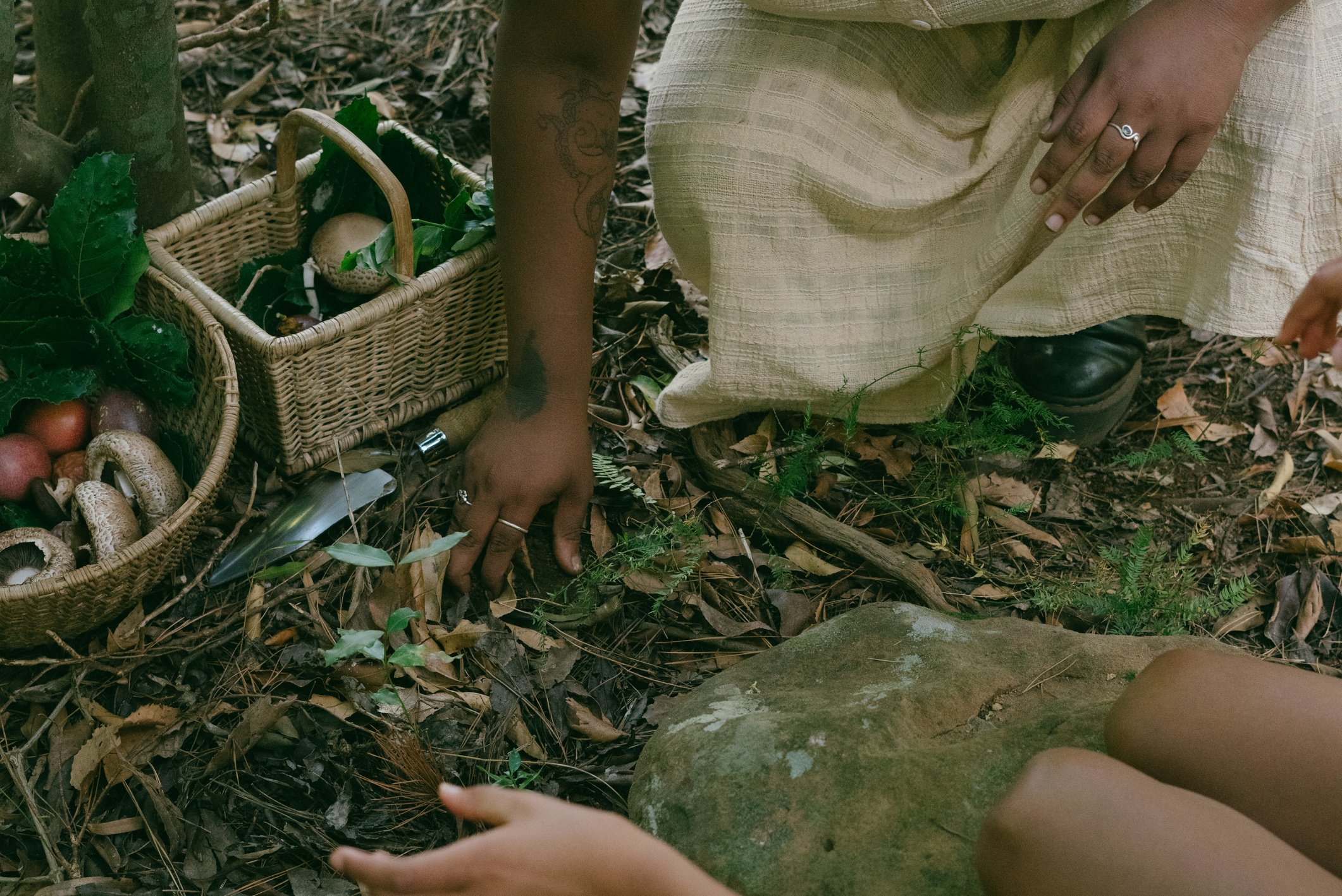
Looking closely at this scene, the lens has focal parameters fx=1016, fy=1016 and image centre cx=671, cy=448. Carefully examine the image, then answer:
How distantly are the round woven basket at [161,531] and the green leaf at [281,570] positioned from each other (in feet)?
0.43

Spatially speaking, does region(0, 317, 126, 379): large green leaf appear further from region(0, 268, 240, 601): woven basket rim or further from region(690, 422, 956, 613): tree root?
region(690, 422, 956, 613): tree root

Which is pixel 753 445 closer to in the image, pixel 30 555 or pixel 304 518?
pixel 304 518

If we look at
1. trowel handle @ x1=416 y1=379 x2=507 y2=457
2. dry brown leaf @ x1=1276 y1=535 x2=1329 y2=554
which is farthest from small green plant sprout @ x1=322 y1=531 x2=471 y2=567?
dry brown leaf @ x1=1276 y1=535 x2=1329 y2=554

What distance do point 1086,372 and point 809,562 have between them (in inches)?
28.4

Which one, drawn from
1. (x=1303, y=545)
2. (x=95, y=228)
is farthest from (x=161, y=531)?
(x=1303, y=545)

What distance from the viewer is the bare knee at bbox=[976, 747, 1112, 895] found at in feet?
3.44

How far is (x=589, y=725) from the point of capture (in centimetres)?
170

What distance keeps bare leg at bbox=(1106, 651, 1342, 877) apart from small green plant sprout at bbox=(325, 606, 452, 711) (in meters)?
0.99

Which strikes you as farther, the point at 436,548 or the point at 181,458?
the point at 181,458

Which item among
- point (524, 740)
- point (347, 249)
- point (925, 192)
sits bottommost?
point (524, 740)

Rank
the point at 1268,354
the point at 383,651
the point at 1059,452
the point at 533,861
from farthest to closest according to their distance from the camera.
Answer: the point at 1268,354
the point at 1059,452
the point at 383,651
the point at 533,861

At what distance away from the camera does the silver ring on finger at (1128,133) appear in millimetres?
1570

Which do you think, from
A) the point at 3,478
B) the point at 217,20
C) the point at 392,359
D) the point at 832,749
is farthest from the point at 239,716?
the point at 217,20

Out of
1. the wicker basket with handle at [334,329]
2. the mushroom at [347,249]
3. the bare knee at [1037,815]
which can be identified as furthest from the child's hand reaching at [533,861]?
the mushroom at [347,249]
